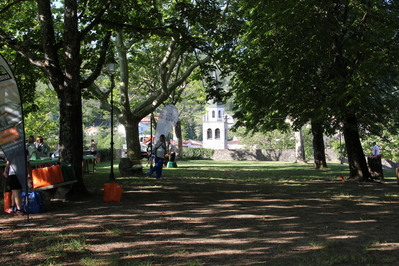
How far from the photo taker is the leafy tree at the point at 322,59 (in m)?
13.8

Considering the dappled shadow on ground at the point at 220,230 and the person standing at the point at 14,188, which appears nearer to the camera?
the dappled shadow on ground at the point at 220,230

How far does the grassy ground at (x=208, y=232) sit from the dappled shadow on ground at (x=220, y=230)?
1 centimetres

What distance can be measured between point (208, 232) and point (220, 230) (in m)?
0.27

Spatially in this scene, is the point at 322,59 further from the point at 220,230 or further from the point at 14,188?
the point at 14,188

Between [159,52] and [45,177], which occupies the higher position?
[159,52]

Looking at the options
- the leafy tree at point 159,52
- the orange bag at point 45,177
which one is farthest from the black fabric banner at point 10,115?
the leafy tree at point 159,52

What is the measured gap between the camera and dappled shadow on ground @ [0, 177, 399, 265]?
20.0ft

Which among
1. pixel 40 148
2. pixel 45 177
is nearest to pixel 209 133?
pixel 40 148

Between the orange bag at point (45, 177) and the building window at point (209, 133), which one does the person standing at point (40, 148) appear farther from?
the building window at point (209, 133)

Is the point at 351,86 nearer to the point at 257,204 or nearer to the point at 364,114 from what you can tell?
the point at 257,204

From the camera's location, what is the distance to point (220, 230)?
7.93m

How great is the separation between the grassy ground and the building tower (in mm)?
106939

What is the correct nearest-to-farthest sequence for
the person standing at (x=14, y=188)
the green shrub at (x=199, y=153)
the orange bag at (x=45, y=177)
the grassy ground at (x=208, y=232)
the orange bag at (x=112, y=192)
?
the grassy ground at (x=208, y=232) < the person standing at (x=14, y=188) < the orange bag at (x=45, y=177) < the orange bag at (x=112, y=192) < the green shrub at (x=199, y=153)

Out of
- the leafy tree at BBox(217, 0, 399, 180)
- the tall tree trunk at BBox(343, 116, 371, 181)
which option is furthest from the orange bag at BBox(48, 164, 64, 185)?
the tall tree trunk at BBox(343, 116, 371, 181)
